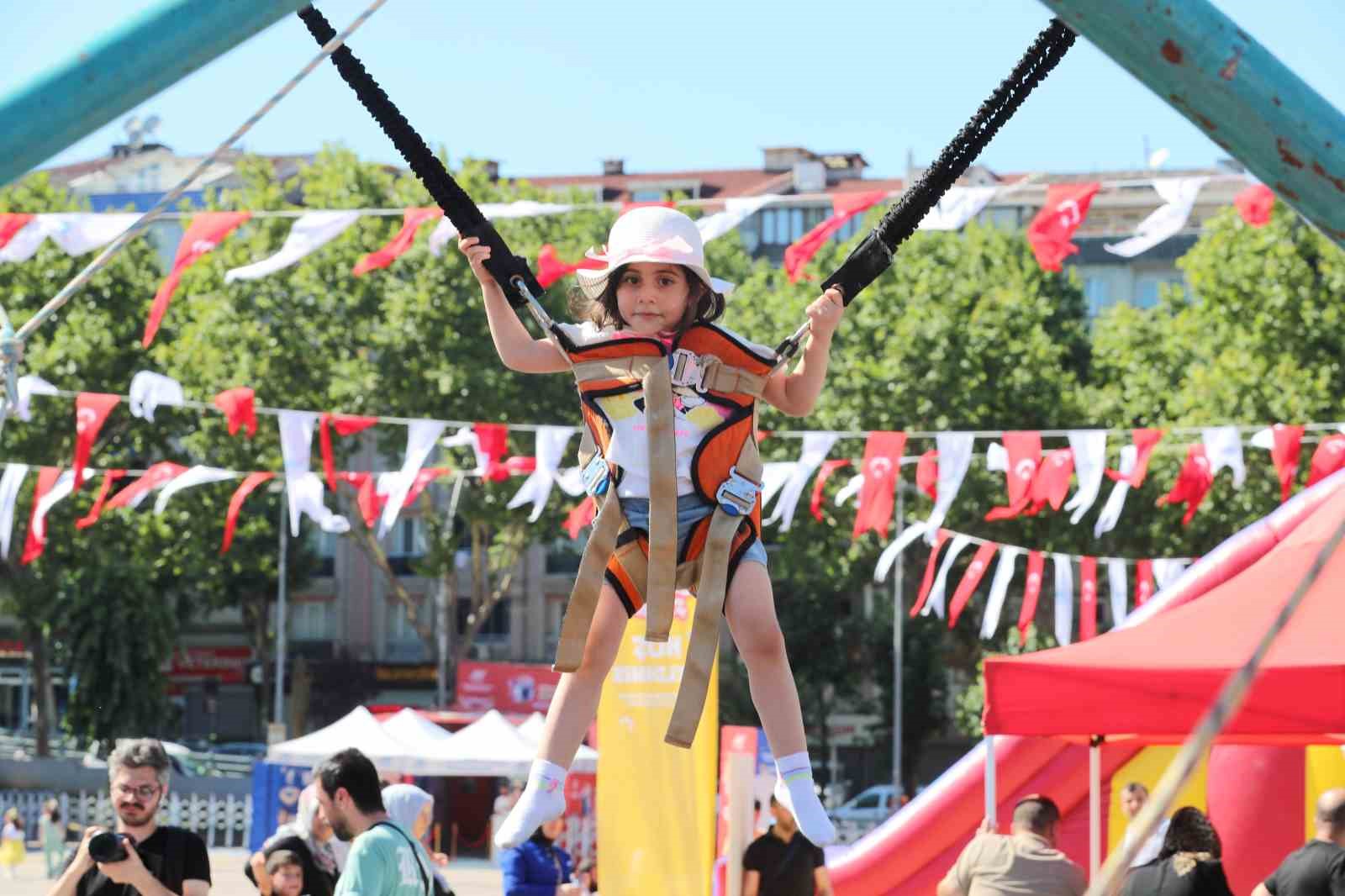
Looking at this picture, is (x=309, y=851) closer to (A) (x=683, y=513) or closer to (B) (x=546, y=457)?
(A) (x=683, y=513)

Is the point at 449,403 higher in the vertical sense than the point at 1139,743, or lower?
higher

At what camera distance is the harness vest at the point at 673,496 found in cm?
313

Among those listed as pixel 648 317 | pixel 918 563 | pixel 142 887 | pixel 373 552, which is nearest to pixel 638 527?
pixel 648 317

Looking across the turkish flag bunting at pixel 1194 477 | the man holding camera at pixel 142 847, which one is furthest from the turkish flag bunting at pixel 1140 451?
the man holding camera at pixel 142 847

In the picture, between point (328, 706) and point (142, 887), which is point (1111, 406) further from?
point (142, 887)

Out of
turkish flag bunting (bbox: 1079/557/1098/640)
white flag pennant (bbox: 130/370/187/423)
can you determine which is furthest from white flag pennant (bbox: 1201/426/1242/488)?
white flag pennant (bbox: 130/370/187/423)

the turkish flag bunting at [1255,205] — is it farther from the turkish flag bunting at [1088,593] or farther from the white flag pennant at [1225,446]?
the turkish flag bunting at [1088,593]

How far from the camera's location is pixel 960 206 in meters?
12.6

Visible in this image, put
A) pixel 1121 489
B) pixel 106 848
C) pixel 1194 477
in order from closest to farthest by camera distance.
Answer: pixel 106 848
pixel 1194 477
pixel 1121 489

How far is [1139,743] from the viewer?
1025 cm

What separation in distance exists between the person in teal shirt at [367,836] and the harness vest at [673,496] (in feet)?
5.51

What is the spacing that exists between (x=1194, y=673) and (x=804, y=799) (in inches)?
152

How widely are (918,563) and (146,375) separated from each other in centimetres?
2867

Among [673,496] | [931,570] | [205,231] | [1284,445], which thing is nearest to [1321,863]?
[673,496]
